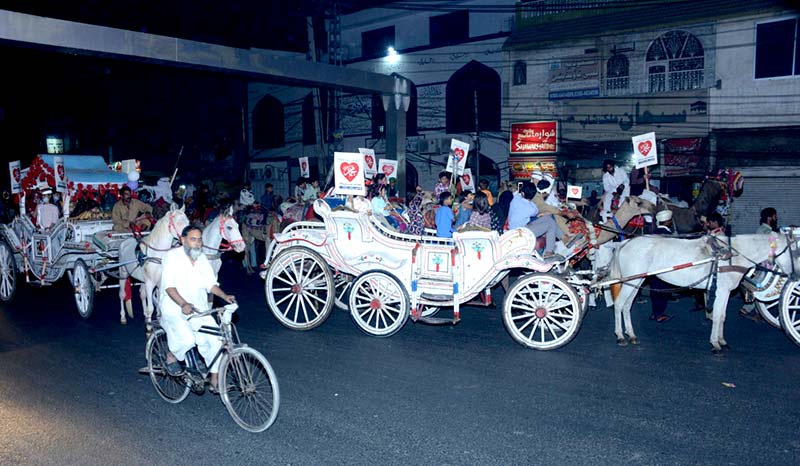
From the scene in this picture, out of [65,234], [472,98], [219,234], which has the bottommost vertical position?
[65,234]

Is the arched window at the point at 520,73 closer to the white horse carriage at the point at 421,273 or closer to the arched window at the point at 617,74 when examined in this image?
the arched window at the point at 617,74

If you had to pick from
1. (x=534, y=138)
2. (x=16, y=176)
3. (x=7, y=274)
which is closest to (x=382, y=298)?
(x=7, y=274)

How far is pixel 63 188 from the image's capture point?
11695 mm

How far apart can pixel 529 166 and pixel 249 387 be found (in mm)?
20786

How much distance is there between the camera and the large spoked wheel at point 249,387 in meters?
5.25

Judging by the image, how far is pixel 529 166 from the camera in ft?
81.3

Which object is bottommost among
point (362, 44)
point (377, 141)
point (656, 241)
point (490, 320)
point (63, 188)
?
point (490, 320)

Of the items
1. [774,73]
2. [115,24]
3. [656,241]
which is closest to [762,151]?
[774,73]

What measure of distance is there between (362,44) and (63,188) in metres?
21.8

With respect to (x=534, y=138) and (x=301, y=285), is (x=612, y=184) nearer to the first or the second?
(x=301, y=285)

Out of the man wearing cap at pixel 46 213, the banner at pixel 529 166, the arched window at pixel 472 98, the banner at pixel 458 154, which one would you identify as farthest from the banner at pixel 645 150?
the arched window at pixel 472 98

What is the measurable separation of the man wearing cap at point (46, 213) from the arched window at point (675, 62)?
731 inches

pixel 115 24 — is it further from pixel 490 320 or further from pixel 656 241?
pixel 656 241

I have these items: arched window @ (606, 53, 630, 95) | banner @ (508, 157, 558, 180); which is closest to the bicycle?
banner @ (508, 157, 558, 180)
